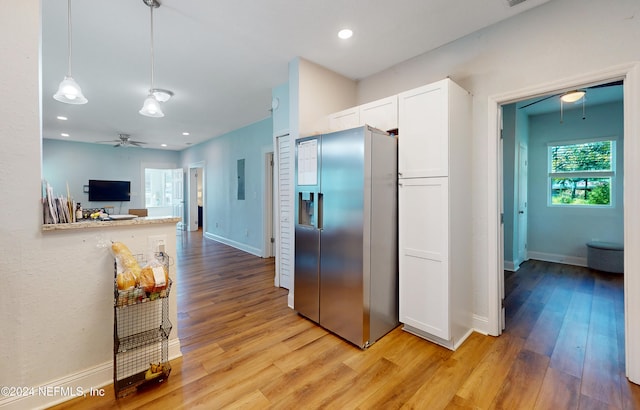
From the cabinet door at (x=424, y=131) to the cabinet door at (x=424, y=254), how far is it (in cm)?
11

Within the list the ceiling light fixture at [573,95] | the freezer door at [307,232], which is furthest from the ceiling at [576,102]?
the freezer door at [307,232]

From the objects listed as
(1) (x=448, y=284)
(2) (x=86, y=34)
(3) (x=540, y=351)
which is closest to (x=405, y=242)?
(1) (x=448, y=284)

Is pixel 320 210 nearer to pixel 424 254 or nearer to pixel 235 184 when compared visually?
pixel 424 254

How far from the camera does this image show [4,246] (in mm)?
1437

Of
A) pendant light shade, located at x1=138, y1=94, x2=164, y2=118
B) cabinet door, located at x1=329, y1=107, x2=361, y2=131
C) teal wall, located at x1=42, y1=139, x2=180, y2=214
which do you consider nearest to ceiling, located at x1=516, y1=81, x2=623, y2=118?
cabinet door, located at x1=329, y1=107, x2=361, y2=131

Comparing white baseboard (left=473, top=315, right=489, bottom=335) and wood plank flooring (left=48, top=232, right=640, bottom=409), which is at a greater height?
white baseboard (left=473, top=315, right=489, bottom=335)

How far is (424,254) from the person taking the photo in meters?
2.26

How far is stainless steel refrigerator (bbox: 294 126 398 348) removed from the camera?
7.23 feet

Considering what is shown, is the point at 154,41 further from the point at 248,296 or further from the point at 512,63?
the point at 512,63

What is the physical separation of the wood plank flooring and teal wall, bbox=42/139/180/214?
6487mm

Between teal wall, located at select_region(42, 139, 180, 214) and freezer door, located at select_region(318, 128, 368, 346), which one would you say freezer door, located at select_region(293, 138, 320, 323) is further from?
teal wall, located at select_region(42, 139, 180, 214)

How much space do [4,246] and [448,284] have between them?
113 inches

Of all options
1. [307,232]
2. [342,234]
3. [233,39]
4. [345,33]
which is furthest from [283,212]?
[345,33]

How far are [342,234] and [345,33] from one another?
1.84 m
